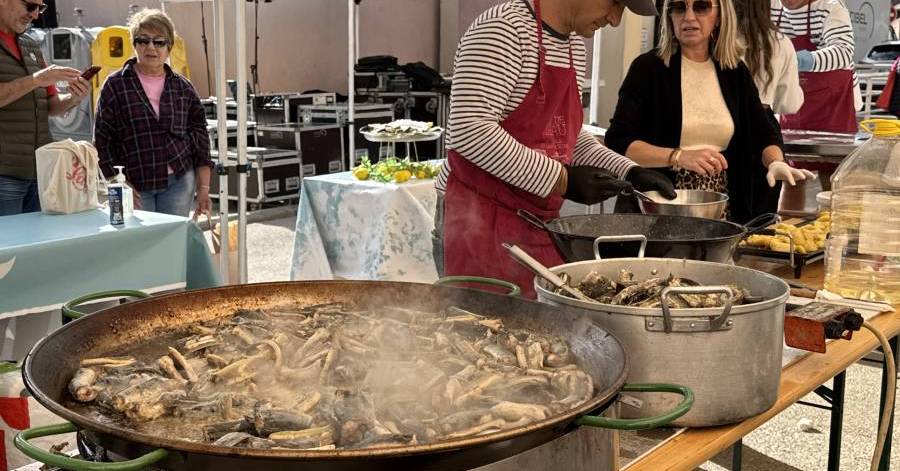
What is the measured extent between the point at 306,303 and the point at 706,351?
748 mm

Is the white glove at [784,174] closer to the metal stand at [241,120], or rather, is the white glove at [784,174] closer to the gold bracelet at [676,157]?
the gold bracelet at [676,157]

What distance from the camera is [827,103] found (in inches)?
216

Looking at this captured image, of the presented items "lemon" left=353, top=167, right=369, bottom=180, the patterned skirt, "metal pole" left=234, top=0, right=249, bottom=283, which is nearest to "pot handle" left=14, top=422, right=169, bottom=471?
the patterned skirt

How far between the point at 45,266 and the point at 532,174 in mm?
2030

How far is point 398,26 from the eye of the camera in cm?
1229

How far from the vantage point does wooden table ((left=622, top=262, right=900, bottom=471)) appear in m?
1.34

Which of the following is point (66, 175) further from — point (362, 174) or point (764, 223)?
point (764, 223)

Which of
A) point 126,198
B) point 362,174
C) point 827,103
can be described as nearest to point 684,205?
point 126,198

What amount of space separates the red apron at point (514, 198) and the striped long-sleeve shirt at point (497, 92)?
0.07 m

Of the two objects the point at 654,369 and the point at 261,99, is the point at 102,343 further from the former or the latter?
the point at 261,99

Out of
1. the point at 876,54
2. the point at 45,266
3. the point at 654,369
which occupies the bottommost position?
the point at 45,266

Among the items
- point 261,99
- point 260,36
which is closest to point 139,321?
point 261,99

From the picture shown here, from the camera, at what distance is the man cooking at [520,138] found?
6.82 feet

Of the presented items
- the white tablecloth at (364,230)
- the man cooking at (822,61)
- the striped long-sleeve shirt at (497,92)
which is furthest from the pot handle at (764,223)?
the white tablecloth at (364,230)
